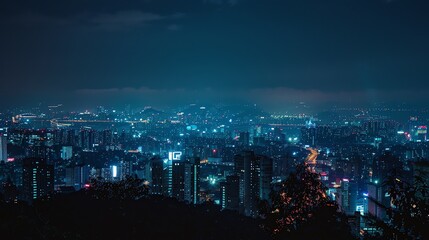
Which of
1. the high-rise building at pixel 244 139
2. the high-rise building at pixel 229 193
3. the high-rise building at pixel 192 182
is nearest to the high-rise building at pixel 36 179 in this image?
the high-rise building at pixel 192 182

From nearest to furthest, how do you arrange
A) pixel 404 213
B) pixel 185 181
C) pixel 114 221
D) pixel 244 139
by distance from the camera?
pixel 404 213, pixel 114 221, pixel 185 181, pixel 244 139

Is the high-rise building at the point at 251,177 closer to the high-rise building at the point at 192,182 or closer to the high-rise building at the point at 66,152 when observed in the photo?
the high-rise building at the point at 192,182

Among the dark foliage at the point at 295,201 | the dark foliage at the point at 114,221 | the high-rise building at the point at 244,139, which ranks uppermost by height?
the dark foliage at the point at 295,201

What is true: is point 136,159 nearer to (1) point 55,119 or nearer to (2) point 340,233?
(2) point 340,233

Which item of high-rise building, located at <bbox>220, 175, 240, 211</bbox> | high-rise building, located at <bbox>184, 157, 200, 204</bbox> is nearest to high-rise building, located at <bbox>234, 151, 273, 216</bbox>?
high-rise building, located at <bbox>220, 175, 240, 211</bbox>

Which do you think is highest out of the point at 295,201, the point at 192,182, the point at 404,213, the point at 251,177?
the point at 404,213

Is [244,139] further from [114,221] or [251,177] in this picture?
[114,221]

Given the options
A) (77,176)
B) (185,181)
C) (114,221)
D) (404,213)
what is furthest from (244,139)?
(404,213)

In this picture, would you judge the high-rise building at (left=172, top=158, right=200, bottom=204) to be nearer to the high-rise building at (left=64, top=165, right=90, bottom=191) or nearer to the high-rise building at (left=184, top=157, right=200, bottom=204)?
the high-rise building at (left=184, top=157, right=200, bottom=204)
